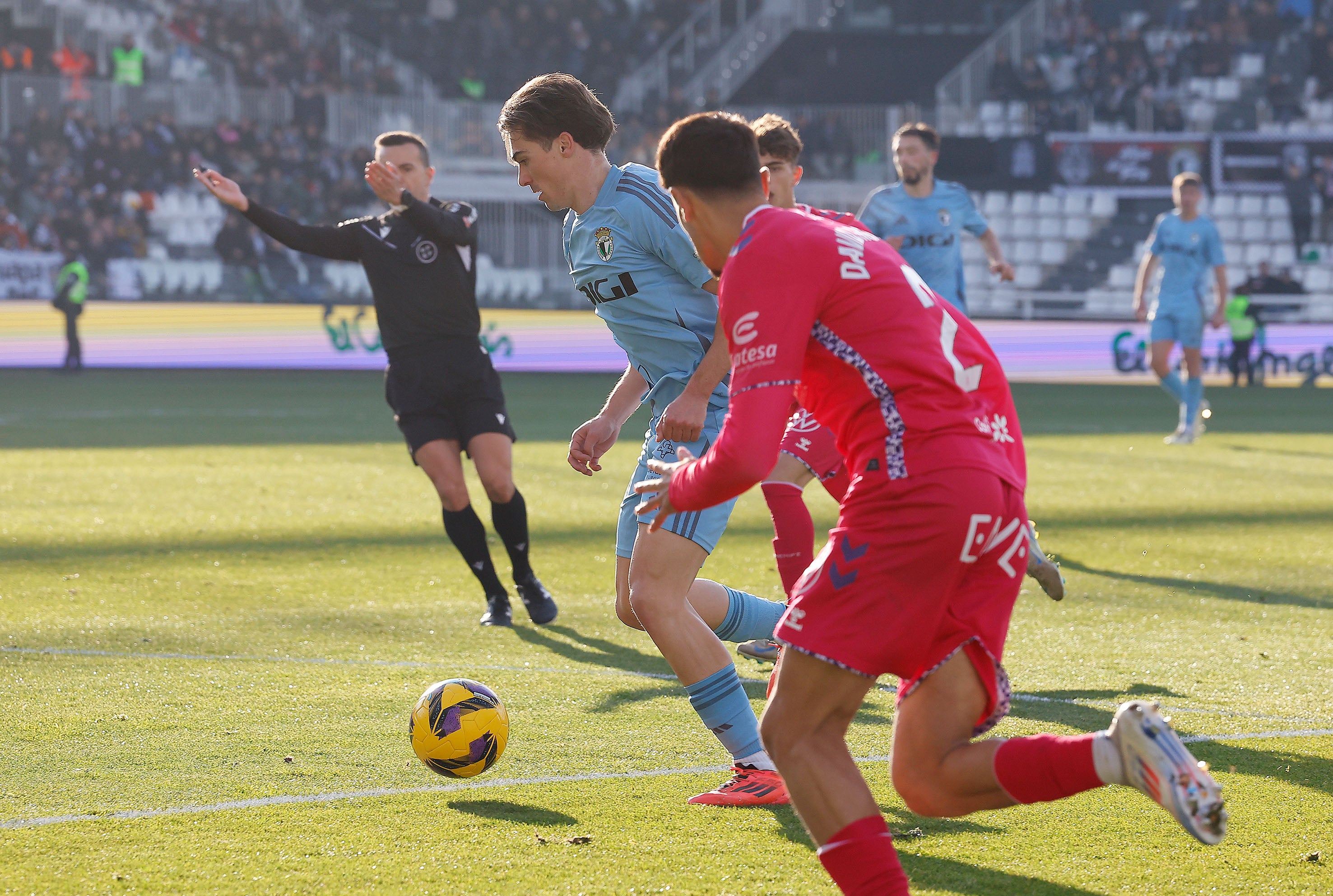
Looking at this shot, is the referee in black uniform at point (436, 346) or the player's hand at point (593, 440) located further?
the referee in black uniform at point (436, 346)

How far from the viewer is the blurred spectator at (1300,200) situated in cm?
2789

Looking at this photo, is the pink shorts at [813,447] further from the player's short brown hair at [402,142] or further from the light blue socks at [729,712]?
the player's short brown hair at [402,142]

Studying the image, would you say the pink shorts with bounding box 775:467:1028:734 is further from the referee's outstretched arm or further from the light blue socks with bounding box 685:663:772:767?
the referee's outstretched arm

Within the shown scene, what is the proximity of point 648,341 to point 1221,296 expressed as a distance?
10827 millimetres

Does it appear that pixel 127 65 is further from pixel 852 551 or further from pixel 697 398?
pixel 852 551

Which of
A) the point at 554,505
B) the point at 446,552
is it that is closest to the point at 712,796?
the point at 446,552

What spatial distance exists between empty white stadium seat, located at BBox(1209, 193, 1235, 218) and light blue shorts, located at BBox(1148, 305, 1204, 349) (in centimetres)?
1612

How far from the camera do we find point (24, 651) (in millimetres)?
5645

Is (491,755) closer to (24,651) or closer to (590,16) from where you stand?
(24,651)

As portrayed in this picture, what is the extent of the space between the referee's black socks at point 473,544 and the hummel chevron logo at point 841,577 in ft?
12.7

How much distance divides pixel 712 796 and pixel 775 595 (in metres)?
2.99

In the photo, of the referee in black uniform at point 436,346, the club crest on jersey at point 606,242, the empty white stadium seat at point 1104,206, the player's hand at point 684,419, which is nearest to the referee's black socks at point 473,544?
the referee in black uniform at point 436,346

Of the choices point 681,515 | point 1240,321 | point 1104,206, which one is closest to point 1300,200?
point 1104,206

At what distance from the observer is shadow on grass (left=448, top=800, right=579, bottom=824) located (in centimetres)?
374
